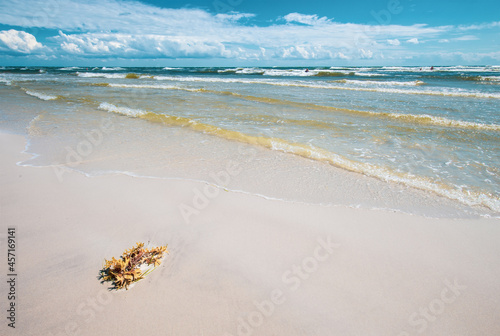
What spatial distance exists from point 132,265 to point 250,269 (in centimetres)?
122

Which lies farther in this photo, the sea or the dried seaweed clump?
the sea

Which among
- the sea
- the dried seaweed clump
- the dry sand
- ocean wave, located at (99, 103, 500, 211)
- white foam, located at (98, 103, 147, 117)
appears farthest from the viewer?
white foam, located at (98, 103, 147, 117)

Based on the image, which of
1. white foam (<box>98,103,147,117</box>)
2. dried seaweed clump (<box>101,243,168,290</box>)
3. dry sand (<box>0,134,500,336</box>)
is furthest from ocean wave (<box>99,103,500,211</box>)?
dried seaweed clump (<box>101,243,168,290</box>)

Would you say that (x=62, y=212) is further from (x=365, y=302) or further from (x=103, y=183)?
(x=365, y=302)

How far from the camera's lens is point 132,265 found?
2570 millimetres

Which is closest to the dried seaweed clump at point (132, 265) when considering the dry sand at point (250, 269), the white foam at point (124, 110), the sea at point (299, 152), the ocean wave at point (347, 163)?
the dry sand at point (250, 269)

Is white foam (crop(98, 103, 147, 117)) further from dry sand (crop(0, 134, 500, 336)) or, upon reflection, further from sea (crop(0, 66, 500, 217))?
dry sand (crop(0, 134, 500, 336))

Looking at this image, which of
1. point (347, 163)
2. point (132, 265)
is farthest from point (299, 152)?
point (132, 265)

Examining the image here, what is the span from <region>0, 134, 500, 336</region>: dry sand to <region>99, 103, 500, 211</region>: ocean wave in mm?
725

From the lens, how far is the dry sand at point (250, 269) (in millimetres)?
2164

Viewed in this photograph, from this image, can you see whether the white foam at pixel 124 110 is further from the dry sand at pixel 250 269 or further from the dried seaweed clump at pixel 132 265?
the dried seaweed clump at pixel 132 265

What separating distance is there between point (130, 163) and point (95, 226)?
2.37 meters

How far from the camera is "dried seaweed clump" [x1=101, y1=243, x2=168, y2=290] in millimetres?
2430

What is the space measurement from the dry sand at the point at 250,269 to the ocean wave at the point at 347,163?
2.38ft
